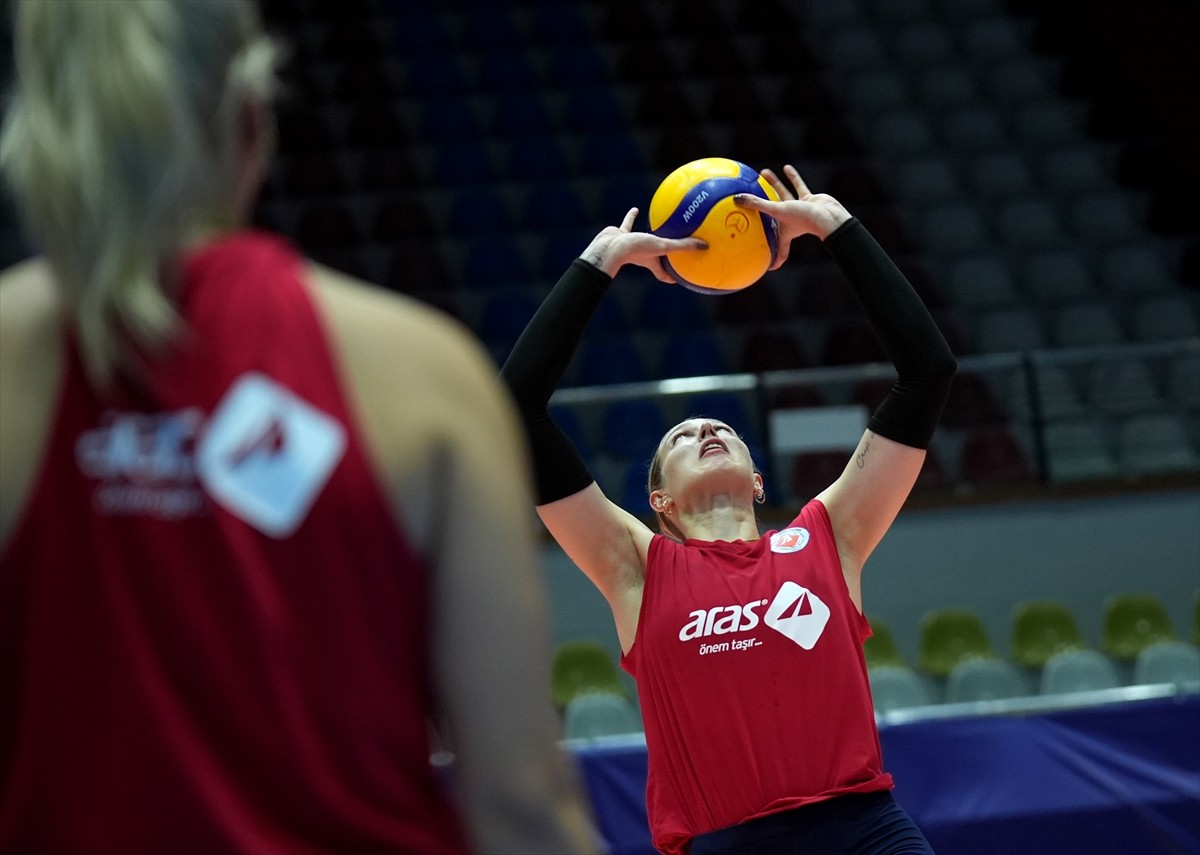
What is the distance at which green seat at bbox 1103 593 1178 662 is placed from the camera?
659 centimetres

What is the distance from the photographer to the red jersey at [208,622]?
37.4 inches

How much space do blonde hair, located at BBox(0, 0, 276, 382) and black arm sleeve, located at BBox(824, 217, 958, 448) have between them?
2112 mm

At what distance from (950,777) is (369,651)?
3.88 m

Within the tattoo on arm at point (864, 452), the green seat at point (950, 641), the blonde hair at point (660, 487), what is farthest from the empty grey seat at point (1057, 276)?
the tattoo on arm at point (864, 452)

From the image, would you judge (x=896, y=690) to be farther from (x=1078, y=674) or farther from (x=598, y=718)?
(x=598, y=718)

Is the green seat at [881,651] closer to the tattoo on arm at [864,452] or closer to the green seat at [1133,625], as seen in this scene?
the green seat at [1133,625]

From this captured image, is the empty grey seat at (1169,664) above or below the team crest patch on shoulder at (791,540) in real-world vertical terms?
below

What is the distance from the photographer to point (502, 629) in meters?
0.98

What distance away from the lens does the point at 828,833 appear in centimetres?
282

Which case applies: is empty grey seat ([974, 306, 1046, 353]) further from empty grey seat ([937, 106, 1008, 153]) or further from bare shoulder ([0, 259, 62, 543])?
bare shoulder ([0, 259, 62, 543])

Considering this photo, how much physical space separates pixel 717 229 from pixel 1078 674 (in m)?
3.79

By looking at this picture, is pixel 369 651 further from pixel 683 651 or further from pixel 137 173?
pixel 683 651

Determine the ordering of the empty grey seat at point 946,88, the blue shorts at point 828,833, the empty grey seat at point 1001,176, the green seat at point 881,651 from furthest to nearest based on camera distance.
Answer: the empty grey seat at point 946,88 < the empty grey seat at point 1001,176 < the green seat at point 881,651 < the blue shorts at point 828,833

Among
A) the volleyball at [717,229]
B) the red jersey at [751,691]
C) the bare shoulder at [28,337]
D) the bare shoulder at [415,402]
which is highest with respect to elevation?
the volleyball at [717,229]
